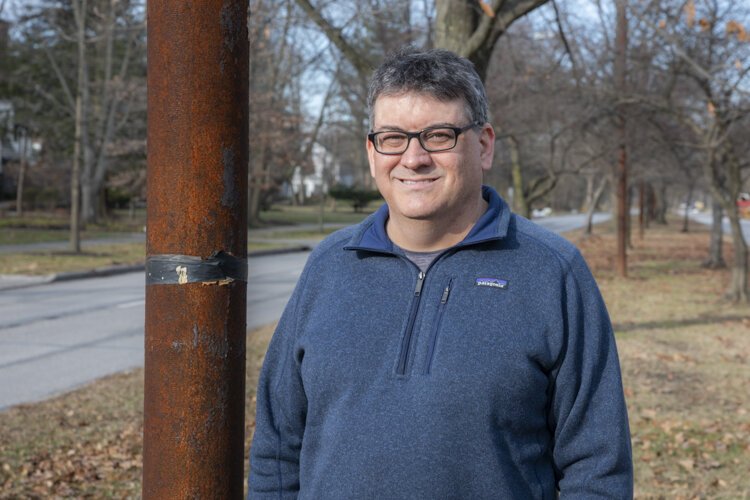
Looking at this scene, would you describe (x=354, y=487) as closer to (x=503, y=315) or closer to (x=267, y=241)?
(x=503, y=315)

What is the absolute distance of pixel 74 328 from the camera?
11.4m

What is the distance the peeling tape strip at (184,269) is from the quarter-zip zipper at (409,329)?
0.51 metres

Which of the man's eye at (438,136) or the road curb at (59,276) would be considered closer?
the man's eye at (438,136)

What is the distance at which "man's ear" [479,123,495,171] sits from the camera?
2.24 metres

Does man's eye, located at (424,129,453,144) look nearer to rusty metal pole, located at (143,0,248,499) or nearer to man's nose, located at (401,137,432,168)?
man's nose, located at (401,137,432,168)

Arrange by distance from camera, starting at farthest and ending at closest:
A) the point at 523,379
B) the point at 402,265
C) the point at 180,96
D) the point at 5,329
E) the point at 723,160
Result: the point at 723,160 → the point at 5,329 → the point at 402,265 → the point at 523,379 → the point at 180,96

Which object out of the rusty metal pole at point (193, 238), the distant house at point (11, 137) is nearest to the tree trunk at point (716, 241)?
the rusty metal pole at point (193, 238)

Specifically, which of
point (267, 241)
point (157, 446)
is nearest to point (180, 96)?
point (157, 446)

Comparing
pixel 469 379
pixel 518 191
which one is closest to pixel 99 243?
pixel 518 191

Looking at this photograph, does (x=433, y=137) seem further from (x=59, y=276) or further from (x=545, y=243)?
(x=59, y=276)

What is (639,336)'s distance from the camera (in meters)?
11.2

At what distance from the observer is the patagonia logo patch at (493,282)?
6.87 ft

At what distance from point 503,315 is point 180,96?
895mm

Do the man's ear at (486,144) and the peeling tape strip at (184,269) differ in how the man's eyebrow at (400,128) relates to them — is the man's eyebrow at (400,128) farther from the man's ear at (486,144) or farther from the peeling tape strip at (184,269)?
the peeling tape strip at (184,269)
